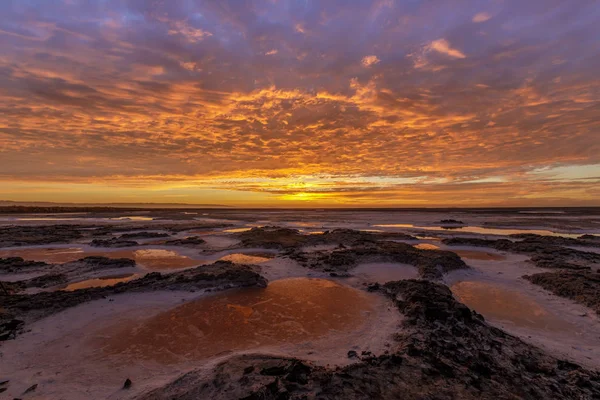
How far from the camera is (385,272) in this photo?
51.9 feet

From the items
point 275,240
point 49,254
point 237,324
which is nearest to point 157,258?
point 49,254

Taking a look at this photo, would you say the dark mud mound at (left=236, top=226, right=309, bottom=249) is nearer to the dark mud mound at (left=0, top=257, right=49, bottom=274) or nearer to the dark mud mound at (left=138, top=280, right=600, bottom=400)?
the dark mud mound at (left=0, top=257, right=49, bottom=274)

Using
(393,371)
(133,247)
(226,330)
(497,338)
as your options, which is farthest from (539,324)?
(133,247)

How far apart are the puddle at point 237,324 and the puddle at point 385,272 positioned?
254 centimetres

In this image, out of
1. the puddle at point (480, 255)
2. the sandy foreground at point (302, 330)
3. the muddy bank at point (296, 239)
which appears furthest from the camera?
the muddy bank at point (296, 239)

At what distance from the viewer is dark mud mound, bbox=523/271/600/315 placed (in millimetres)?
11055

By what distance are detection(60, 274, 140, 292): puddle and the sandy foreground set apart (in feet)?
0.27

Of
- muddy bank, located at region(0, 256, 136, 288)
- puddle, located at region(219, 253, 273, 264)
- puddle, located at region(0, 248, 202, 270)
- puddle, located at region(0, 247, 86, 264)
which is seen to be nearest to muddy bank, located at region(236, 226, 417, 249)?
puddle, located at region(219, 253, 273, 264)

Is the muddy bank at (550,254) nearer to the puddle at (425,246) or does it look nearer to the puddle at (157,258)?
the puddle at (425,246)

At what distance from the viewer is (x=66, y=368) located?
6.71 meters

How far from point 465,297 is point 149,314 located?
39.7 feet

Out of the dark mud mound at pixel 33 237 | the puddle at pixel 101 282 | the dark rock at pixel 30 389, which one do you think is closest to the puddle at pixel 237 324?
the dark rock at pixel 30 389

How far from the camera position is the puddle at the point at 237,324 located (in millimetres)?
7723

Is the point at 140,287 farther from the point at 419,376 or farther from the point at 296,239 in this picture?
the point at 296,239
